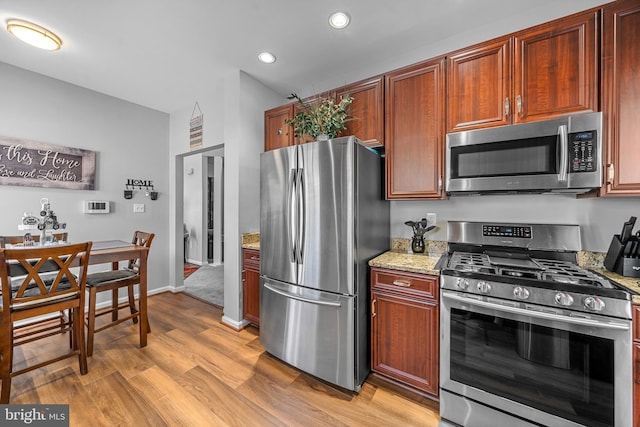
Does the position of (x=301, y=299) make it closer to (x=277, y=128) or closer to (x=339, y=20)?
(x=277, y=128)

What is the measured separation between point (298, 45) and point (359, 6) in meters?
0.65

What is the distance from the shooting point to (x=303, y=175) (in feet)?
6.56

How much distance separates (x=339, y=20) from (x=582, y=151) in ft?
6.03

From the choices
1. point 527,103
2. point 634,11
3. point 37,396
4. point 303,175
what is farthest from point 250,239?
point 634,11

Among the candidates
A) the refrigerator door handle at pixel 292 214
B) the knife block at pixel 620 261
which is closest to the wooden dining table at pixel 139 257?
the refrigerator door handle at pixel 292 214

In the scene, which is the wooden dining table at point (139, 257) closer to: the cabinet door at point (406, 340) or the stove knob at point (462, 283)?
the cabinet door at point (406, 340)

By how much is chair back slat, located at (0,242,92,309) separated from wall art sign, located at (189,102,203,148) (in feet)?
6.66

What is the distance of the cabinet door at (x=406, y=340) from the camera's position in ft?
5.56

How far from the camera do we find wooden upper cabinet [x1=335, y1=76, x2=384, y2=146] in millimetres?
2189

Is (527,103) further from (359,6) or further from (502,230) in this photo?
(359,6)

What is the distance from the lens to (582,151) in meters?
1.51

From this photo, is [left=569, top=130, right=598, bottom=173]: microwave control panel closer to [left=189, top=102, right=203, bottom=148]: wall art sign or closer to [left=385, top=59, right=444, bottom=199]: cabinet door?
[left=385, top=59, right=444, bottom=199]: cabinet door

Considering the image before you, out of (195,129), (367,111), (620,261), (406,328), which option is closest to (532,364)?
(406,328)

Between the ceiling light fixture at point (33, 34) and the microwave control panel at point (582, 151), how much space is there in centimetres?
392
